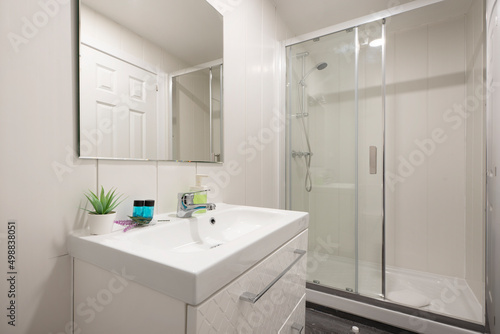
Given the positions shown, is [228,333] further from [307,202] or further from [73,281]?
[307,202]

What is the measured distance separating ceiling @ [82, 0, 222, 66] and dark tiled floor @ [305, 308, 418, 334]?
167 centimetres

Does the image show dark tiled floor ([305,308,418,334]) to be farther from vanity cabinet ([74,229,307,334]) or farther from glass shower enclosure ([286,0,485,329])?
vanity cabinet ([74,229,307,334])

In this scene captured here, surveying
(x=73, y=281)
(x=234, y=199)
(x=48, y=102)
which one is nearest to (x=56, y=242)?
(x=73, y=281)

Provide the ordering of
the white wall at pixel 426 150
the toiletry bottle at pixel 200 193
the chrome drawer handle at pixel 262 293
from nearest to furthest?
the chrome drawer handle at pixel 262 293
the toiletry bottle at pixel 200 193
the white wall at pixel 426 150

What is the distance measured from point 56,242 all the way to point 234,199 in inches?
34.5

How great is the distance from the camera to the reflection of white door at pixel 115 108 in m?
0.75

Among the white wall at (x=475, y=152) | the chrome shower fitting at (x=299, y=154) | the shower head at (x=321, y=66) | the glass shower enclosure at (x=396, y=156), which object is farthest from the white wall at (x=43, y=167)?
the white wall at (x=475, y=152)

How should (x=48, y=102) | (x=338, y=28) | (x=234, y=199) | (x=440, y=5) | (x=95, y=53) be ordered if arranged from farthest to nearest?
(x=338, y=28)
(x=440, y=5)
(x=234, y=199)
(x=95, y=53)
(x=48, y=102)

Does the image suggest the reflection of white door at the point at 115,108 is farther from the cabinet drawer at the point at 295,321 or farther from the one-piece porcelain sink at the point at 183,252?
the cabinet drawer at the point at 295,321

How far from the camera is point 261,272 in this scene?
0.68 meters

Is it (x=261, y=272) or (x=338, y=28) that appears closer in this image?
(x=261, y=272)

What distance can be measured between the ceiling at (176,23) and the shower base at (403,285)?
1.67 meters

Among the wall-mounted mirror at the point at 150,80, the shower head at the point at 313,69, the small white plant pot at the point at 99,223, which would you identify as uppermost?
the shower head at the point at 313,69

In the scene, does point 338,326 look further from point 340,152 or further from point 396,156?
point 396,156
